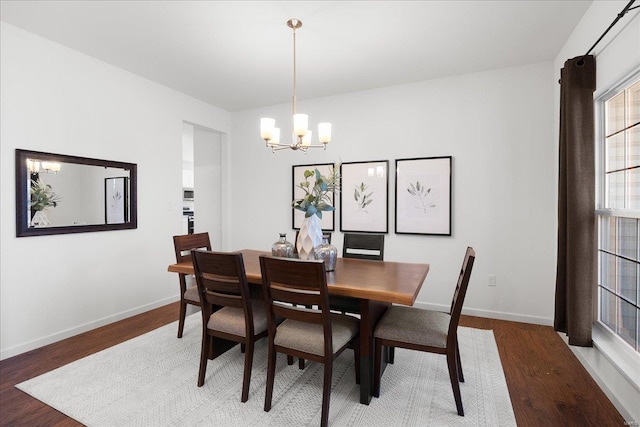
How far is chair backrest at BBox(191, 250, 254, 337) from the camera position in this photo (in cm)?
195

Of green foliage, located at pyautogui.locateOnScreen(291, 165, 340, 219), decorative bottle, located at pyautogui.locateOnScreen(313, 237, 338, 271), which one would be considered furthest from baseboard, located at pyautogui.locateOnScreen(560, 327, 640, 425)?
green foliage, located at pyautogui.locateOnScreen(291, 165, 340, 219)

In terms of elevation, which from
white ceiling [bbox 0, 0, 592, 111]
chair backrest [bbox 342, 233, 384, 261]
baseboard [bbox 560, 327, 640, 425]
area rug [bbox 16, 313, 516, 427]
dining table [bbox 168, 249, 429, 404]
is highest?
white ceiling [bbox 0, 0, 592, 111]

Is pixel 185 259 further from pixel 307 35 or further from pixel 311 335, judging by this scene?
pixel 307 35

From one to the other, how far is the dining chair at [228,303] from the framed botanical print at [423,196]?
2.23 m

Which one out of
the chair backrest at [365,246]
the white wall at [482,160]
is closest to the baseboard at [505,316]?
the white wall at [482,160]

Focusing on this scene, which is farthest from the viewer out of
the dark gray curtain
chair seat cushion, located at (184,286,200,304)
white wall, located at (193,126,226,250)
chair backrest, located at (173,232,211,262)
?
white wall, located at (193,126,226,250)

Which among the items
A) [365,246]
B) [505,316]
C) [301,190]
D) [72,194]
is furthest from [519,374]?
[72,194]

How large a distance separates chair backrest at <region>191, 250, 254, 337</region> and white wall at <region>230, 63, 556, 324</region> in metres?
2.35

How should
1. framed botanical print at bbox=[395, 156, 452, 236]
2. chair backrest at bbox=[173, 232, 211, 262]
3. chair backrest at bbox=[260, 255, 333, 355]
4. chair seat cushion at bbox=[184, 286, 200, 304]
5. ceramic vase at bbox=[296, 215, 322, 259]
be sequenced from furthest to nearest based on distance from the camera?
1. framed botanical print at bbox=[395, 156, 452, 236]
2. chair backrest at bbox=[173, 232, 211, 262]
3. chair seat cushion at bbox=[184, 286, 200, 304]
4. ceramic vase at bbox=[296, 215, 322, 259]
5. chair backrest at bbox=[260, 255, 333, 355]

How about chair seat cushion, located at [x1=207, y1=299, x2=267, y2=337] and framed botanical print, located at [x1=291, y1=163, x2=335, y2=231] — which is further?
framed botanical print, located at [x1=291, y1=163, x2=335, y2=231]

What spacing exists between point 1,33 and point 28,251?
5.78 feet

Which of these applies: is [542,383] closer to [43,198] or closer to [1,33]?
[43,198]

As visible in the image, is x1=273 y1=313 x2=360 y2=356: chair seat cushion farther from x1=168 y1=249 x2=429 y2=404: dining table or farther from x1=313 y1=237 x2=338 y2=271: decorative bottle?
x1=313 y1=237 x2=338 y2=271: decorative bottle

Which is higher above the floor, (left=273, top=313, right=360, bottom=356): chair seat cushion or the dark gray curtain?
the dark gray curtain
